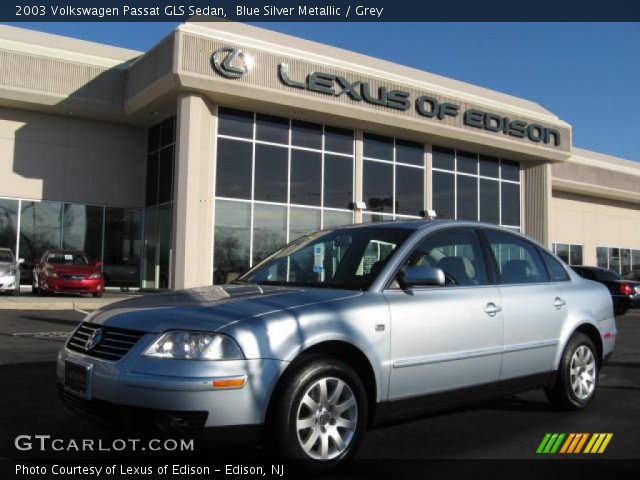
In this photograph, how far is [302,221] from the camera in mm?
21797

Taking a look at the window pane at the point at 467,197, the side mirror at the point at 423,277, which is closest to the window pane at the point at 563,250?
the window pane at the point at 467,197

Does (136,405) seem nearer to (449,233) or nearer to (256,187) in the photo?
(449,233)

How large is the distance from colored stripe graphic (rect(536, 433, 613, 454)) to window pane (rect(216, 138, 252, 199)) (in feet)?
53.0

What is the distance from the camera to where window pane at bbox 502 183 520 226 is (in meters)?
27.5

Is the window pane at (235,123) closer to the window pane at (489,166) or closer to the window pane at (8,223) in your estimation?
the window pane at (8,223)

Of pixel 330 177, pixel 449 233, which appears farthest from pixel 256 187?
pixel 449 233

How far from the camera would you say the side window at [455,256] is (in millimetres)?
4961

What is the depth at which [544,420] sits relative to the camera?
5.48 metres

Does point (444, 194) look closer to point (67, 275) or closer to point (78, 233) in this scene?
point (78, 233)

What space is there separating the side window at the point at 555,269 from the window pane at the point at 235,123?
15.5 meters

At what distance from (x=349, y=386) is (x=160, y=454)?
48.5 inches

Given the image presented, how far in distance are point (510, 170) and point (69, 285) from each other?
18494 mm

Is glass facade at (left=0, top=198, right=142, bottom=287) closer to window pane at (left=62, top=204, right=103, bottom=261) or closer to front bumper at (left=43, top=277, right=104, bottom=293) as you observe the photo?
window pane at (left=62, top=204, right=103, bottom=261)

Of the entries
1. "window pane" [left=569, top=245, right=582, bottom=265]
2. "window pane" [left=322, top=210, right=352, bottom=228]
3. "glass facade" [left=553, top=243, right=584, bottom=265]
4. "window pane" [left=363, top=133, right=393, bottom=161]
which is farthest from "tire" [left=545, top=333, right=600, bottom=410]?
"window pane" [left=569, top=245, right=582, bottom=265]
